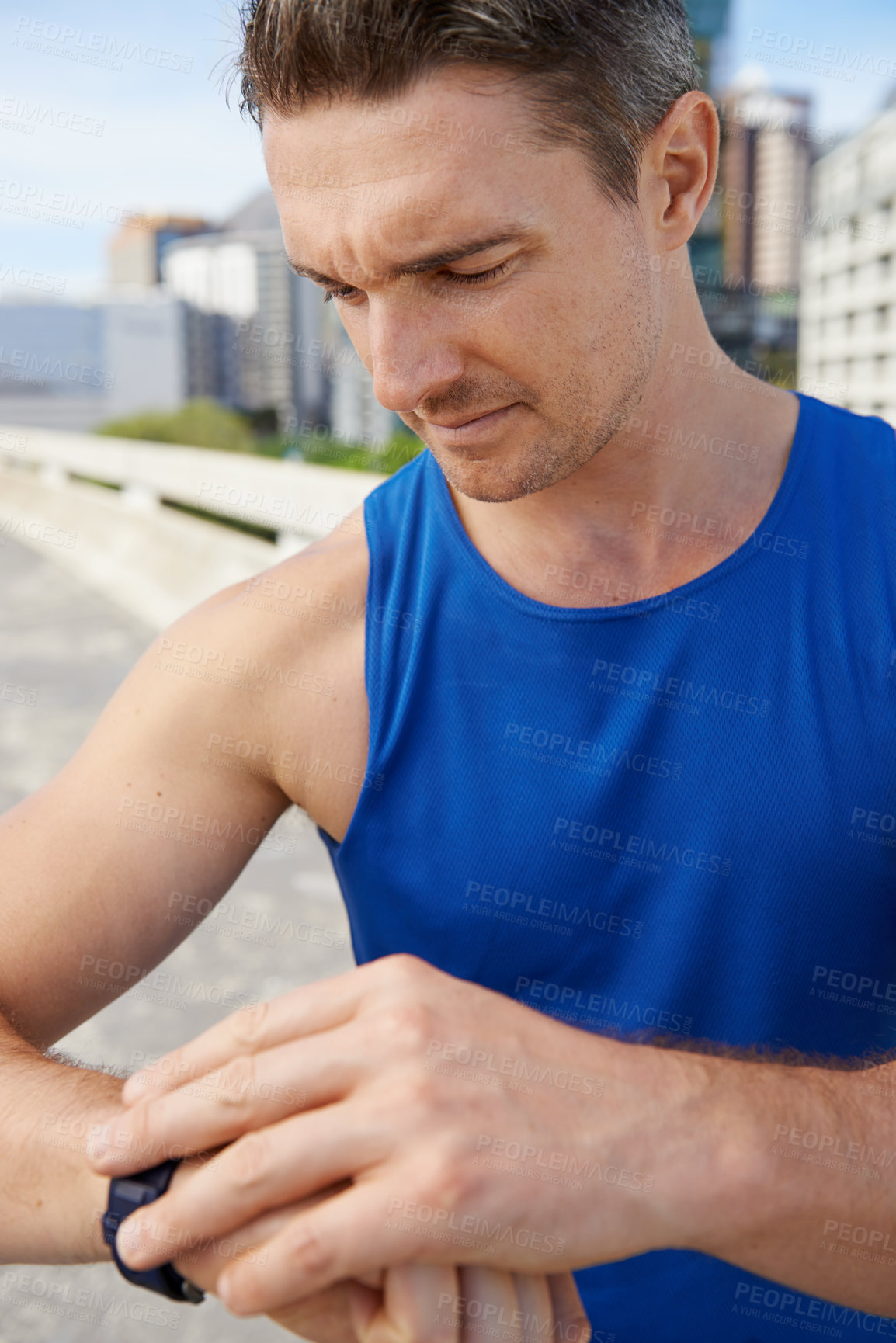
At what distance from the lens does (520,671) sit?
5.30 ft

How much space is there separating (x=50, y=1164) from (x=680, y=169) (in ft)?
5.19

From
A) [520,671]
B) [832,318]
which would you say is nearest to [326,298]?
[520,671]

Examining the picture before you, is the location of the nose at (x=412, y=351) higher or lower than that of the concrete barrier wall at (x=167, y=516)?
higher

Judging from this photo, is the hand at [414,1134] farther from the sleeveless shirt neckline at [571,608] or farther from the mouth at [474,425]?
the mouth at [474,425]

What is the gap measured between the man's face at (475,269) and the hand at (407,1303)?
961 mm

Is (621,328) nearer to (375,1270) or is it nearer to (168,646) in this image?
(168,646)

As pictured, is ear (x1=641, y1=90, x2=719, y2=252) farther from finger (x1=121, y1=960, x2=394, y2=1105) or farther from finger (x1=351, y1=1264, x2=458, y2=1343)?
finger (x1=351, y1=1264, x2=458, y2=1343)

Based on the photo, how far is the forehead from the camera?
1330mm

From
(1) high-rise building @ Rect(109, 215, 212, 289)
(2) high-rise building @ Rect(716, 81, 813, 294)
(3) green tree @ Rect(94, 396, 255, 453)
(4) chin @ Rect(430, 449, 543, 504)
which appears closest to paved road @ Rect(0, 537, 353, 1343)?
(4) chin @ Rect(430, 449, 543, 504)

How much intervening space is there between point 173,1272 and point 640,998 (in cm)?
72

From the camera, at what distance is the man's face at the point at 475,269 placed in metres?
1.34

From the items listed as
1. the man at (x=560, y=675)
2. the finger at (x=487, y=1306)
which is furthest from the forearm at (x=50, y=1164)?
the finger at (x=487, y=1306)

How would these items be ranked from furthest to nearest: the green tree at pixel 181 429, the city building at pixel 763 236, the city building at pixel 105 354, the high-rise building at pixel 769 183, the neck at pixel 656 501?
the city building at pixel 105 354 < the high-rise building at pixel 769 183 < the green tree at pixel 181 429 < the city building at pixel 763 236 < the neck at pixel 656 501

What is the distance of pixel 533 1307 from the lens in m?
1.14
